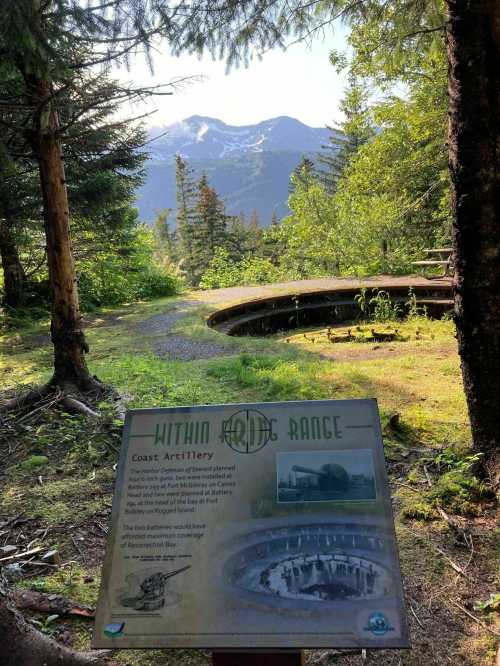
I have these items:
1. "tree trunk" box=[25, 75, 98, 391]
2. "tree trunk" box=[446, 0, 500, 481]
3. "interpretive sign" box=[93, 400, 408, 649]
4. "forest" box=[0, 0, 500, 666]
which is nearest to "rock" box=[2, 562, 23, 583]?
"forest" box=[0, 0, 500, 666]

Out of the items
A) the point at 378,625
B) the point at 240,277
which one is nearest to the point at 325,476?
the point at 378,625

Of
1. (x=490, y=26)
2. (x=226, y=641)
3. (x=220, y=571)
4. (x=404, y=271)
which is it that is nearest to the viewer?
(x=226, y=641)

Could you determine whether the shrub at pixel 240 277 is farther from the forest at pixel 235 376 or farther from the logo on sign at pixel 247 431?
the logo on sign at pixel 247 431

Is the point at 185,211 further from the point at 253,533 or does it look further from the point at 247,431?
the point at 253,533

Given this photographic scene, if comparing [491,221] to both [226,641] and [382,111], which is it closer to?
[226,641]

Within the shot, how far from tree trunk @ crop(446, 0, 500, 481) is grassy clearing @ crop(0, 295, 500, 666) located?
0.57m

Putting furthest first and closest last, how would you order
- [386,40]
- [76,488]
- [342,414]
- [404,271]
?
1. [404,271]
2. [386,40]
3. [76,488]
4. [342,414]

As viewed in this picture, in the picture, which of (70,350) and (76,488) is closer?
(76,488)

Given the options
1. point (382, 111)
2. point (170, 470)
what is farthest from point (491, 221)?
point (382, 111)

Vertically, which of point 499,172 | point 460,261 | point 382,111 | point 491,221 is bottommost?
point 460,261

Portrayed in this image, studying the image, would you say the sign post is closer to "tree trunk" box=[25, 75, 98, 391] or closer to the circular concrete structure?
"tree trunk" box=[25, 75, 98, 391]

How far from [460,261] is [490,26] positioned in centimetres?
128

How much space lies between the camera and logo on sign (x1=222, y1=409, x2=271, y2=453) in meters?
1.80

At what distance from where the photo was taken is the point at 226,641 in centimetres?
149
